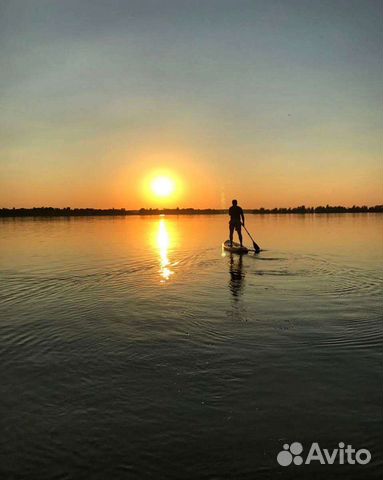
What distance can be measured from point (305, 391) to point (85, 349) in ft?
14.8

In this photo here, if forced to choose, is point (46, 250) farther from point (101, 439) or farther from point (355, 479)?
point (355, 479)

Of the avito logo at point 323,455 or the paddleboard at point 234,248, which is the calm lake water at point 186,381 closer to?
the avito logo at point 323,455

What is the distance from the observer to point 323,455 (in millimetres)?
4473

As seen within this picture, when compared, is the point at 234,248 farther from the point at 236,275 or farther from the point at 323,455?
the point at 323,455

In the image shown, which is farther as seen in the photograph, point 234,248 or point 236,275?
point 234,248

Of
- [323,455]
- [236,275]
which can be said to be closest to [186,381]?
[323,455]

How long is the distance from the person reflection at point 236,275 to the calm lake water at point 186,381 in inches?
13.8

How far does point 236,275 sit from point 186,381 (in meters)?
11.2

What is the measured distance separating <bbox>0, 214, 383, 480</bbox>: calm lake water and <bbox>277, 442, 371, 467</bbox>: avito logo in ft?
0.24

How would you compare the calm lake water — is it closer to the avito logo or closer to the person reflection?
the avito logo

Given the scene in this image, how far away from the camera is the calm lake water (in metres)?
4.38

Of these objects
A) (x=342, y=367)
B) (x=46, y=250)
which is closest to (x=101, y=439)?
(x=342, y=367)

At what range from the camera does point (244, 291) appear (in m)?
13.5

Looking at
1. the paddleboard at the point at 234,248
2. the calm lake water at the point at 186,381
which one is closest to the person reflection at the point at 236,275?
the calm lake water at the point at 186,381
